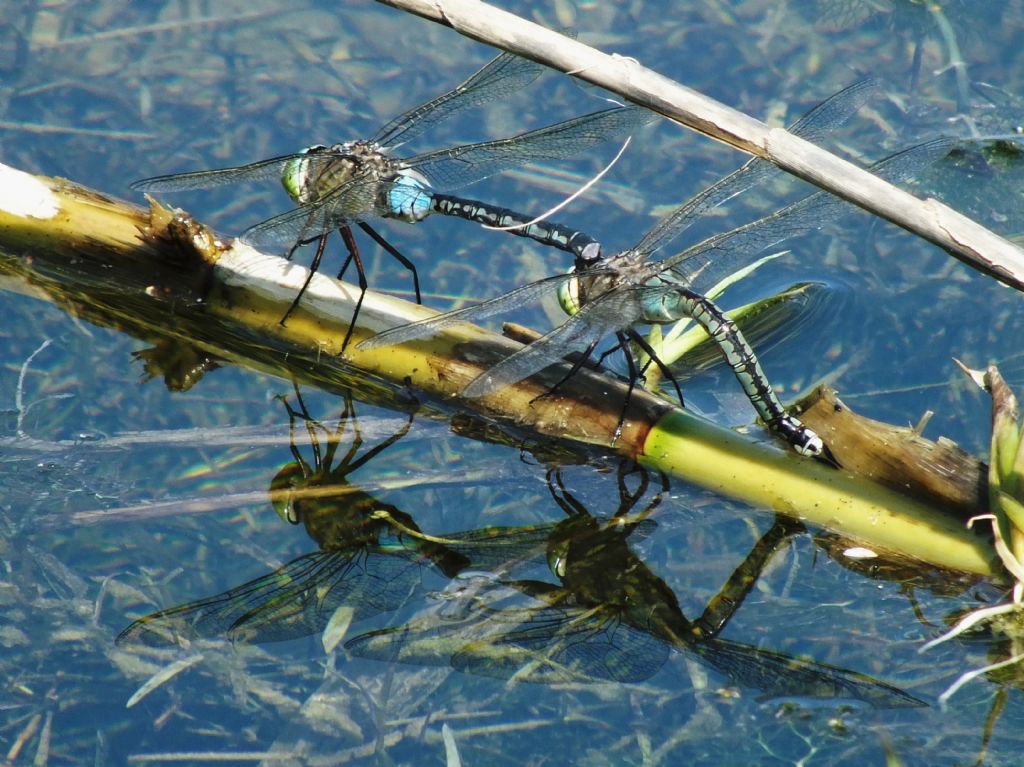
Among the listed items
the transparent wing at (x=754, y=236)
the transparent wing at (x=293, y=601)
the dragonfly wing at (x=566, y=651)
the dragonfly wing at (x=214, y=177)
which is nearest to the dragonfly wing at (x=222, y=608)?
the transparent wing at (x=293, y=601)

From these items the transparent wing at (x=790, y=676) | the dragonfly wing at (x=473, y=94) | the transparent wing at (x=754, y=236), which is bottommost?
the transparent wing at (x=790, y=676)

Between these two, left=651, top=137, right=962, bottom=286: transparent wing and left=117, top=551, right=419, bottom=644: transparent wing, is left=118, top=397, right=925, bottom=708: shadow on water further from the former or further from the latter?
left=651, top=137, right=962, bottom=286: transparent wing

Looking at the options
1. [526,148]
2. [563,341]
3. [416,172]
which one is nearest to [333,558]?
[563,341]

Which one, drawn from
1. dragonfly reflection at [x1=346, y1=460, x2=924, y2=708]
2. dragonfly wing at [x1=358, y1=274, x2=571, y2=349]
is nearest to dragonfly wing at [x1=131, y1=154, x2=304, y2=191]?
dragonfly wing at [x1=358, y1=274, x2=571, y2=349]

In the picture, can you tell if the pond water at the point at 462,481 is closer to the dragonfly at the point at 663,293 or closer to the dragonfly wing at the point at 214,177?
the dragonfly at the point at 663,293

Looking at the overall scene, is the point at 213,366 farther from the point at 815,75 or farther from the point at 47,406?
the point at 815,75

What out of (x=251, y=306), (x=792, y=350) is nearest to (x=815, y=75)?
(x=792, y=350)
